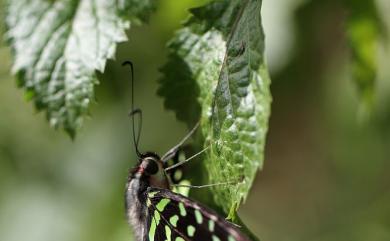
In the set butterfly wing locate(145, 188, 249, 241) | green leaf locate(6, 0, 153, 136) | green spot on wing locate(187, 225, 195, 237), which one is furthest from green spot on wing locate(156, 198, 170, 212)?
green leaf locate(6, 0, 153, 136)

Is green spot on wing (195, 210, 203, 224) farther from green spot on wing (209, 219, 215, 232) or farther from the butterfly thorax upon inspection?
the butterfly thorax

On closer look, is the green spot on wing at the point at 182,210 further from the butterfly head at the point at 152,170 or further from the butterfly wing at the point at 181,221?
the butterfly head at the point at 152,170

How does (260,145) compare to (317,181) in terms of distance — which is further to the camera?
(317,181)

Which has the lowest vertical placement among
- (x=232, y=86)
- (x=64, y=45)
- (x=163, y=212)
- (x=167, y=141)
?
(x=167, y=141)

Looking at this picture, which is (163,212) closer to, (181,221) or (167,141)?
(181,221)

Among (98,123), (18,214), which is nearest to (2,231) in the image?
(18,214)

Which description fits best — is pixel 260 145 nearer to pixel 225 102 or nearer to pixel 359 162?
pixel 225 102

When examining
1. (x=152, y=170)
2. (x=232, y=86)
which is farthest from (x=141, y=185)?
(x=232, y=86)
